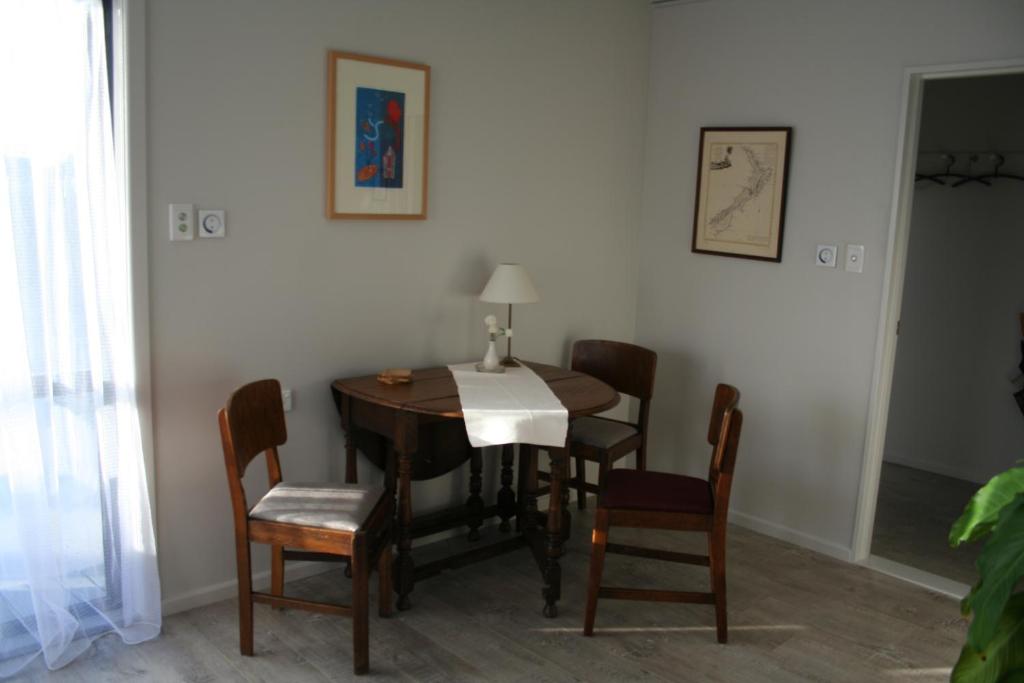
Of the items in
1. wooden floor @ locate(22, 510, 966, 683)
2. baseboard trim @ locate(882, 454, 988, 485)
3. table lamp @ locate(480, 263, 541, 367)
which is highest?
table lamp @ locate(480, 263, 541, 367)

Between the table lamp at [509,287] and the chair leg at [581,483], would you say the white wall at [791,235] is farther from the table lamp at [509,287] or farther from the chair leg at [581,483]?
the table lamp at [509,287]

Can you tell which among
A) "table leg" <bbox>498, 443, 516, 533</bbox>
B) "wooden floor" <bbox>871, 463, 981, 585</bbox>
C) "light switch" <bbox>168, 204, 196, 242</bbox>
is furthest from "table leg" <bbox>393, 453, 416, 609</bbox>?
"wooden floor" <bbox>871, 463, 981, 585</bbox>

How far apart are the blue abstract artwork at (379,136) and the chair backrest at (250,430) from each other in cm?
87

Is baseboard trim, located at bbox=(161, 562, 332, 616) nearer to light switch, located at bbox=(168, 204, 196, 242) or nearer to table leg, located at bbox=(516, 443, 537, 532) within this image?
table leg, located at bbox=(516, 443, 537, 532)

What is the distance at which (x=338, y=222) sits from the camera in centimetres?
344

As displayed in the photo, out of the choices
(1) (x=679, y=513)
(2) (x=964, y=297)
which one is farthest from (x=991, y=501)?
(2) (x=964, y=297)

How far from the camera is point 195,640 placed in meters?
3.03

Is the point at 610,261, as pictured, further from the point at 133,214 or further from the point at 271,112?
the point at 133,214

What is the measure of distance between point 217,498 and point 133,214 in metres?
1.03

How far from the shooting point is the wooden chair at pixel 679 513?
3080 mm

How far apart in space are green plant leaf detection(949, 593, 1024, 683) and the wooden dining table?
1473mm

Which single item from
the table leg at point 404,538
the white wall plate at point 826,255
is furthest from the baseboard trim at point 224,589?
the white wall plate at point 826,255

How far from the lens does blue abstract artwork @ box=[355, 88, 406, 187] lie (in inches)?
135

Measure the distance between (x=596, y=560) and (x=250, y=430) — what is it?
1.23 metres
